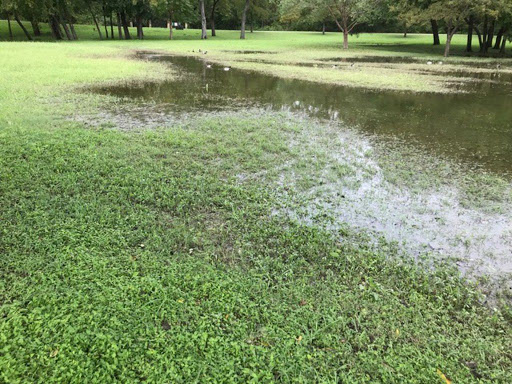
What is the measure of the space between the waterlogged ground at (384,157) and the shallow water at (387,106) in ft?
0.10

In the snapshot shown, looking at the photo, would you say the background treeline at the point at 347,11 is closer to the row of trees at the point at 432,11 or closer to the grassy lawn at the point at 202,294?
the row of trees at the point at 432,11

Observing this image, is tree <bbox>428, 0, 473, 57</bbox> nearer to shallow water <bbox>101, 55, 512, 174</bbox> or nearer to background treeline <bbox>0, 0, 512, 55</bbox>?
background treeline <bbox>0, 0, 512, 55</bbox>

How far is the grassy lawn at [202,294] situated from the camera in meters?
2.26

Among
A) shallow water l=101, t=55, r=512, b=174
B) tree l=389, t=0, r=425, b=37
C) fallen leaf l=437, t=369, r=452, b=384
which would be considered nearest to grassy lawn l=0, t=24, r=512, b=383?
fallen leaf l=437, t=369, r=452, b=384

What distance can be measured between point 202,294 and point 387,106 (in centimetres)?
892

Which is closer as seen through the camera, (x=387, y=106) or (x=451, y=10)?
(x=387, y=106)

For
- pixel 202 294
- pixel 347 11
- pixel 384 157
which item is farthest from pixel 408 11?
pixel 202 294

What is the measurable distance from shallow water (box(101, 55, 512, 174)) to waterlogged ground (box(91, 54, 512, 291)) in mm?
31

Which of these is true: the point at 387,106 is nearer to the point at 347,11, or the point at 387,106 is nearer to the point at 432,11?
the point at 432,11

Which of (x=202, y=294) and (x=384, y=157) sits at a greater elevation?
(x=384, y=157)

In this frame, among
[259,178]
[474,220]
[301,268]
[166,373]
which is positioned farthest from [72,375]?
[474,220]

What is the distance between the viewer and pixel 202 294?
283 centimetres

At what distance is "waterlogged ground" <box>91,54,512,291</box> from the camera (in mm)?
3924

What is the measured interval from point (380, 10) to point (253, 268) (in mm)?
31737
